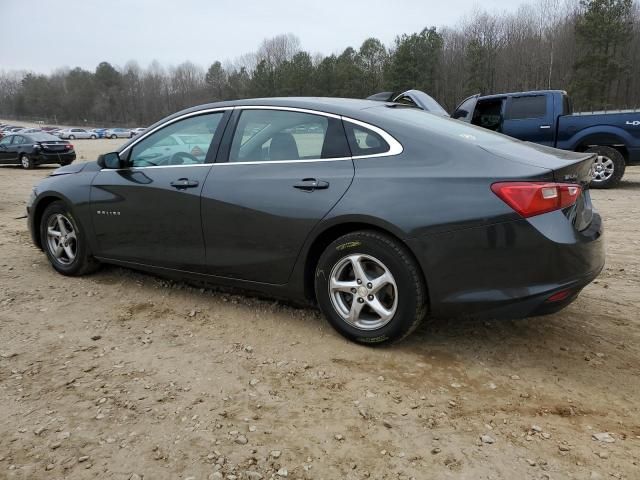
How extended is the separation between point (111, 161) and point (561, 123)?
8699 mm

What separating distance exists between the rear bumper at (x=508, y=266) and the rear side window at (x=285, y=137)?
2.97ft

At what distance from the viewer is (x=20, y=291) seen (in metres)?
4.42

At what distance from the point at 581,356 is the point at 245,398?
6.53 feet

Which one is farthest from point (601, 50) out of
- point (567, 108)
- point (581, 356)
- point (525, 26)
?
point (581, 356)

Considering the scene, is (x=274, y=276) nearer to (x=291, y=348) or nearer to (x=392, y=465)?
(x=291, y=348)

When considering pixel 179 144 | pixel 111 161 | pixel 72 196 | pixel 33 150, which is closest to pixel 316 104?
pixel 179 144

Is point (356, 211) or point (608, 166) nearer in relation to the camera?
point (356, 211)

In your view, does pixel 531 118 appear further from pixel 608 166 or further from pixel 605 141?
pixel 608 166

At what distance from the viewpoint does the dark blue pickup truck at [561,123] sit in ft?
31.4

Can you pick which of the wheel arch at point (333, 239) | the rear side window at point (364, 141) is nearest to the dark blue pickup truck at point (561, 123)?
the rear side window at point (364, 141)

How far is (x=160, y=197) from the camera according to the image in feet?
13.1

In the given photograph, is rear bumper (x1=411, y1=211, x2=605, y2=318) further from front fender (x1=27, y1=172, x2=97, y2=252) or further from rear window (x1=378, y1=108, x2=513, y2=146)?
front fender (x1=27, y1=172, x2=97, y2=252)

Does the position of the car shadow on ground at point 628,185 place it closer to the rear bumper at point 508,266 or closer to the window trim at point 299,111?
the rear bumper at point 508,266

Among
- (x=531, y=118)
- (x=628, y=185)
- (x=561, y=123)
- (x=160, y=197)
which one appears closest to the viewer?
(x=160, y=197)
